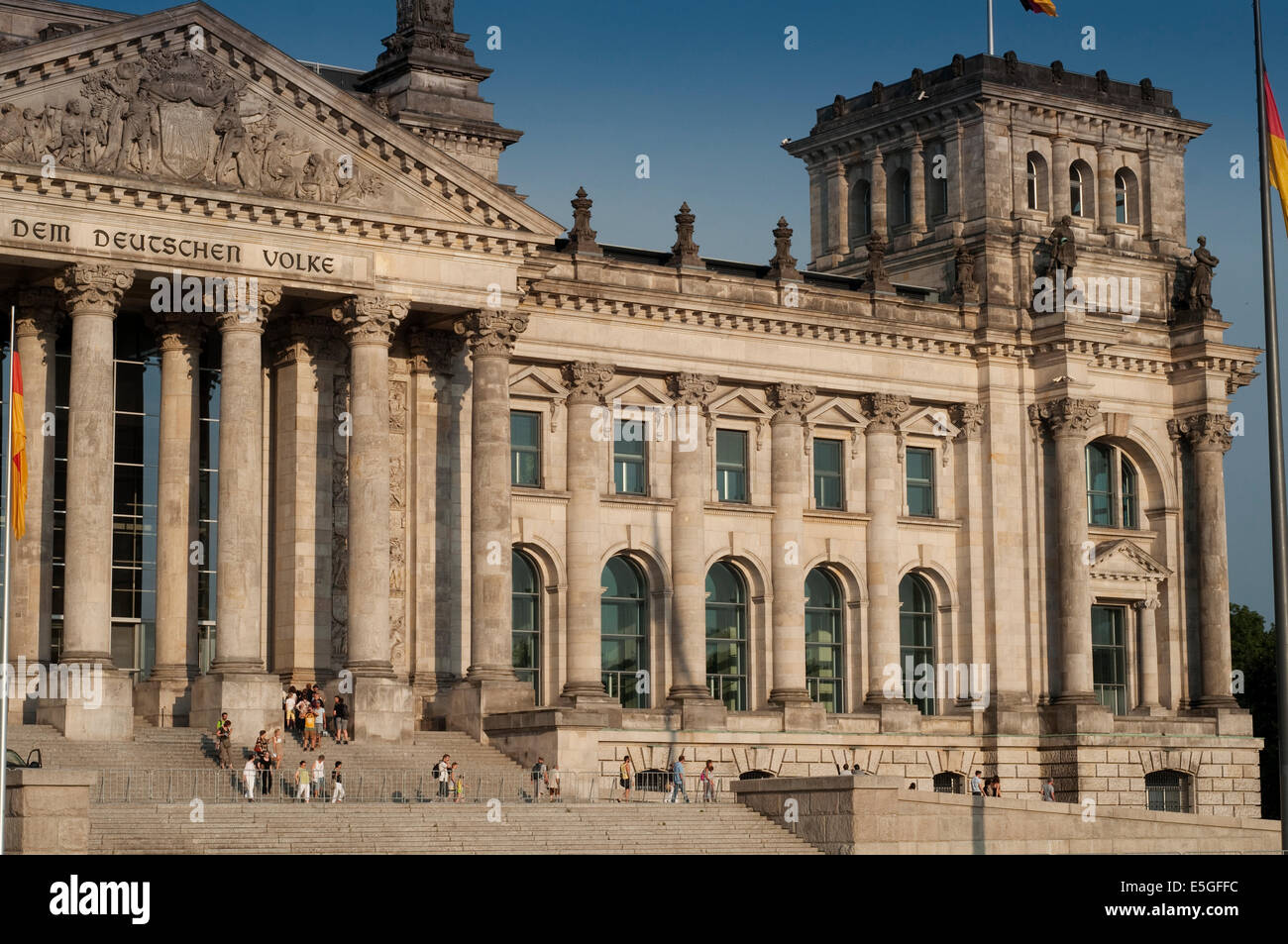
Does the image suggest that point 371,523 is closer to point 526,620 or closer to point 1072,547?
point 526,620

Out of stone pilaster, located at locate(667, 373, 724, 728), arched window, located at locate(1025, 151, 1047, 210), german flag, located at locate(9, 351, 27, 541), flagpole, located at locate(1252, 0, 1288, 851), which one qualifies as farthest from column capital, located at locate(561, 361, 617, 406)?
flagpole, located at locate(1252, 0, 1288, 851)

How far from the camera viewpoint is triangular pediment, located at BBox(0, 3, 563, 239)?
5119 centimetres

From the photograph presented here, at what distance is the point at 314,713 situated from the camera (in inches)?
2076

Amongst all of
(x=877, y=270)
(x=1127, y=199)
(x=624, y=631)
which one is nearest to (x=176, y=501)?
(x=624, y=631)

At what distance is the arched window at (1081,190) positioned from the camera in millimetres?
74062

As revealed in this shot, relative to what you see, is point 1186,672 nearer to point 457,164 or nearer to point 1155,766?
point 1155,766

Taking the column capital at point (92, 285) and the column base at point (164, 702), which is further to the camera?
the column base at point (164, 702)

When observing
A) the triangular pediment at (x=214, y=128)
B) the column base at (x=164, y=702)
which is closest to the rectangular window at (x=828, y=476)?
the triangular pediment at (x=214, y=128)

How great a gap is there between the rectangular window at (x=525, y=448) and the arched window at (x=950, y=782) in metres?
15.1

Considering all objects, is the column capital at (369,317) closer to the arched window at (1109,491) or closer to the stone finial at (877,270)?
the stone finial at (877,270)

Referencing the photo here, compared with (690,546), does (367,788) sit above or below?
below

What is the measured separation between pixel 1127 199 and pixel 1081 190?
202 cm

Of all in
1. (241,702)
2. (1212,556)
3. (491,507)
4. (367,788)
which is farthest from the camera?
(1212,556)

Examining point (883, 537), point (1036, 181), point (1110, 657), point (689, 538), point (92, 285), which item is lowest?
point (1110, 657)
